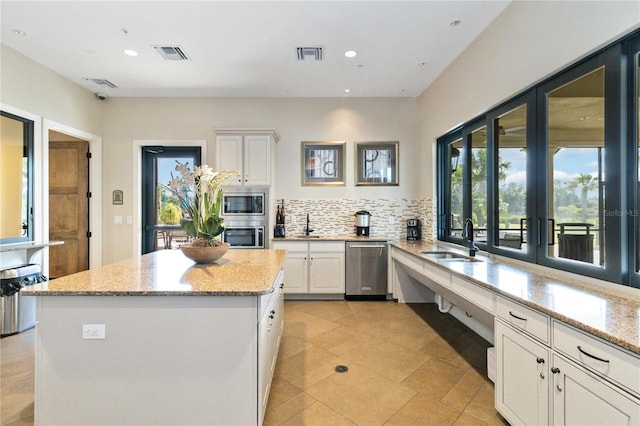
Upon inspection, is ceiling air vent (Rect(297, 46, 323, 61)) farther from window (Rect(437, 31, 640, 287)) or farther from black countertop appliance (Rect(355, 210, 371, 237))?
black countertop appliance (Rect(355, 210, 371, 237))

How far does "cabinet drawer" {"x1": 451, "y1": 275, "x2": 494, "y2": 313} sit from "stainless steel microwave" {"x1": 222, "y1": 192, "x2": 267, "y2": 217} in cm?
287

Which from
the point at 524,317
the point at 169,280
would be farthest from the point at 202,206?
the point at 524,317

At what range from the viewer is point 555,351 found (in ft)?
4.60

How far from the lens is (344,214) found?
476cm

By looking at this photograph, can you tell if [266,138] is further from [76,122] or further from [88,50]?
[76,122]

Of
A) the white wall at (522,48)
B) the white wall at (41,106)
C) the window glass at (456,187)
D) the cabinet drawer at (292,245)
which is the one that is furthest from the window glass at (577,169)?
the white wall at (41,106)

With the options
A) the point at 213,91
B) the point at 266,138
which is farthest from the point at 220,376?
the point at 213,91

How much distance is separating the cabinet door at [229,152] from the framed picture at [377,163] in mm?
1838

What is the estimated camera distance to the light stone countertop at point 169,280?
5.04ft

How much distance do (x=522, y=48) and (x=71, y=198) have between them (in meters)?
6.05

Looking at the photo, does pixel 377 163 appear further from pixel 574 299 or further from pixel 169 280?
pixel 169 280

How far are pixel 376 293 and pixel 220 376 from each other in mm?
3032

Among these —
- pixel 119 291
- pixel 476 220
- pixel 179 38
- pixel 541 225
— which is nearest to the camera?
pixel 119 291

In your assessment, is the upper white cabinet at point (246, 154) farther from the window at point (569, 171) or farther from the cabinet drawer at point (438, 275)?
the window at point (569, 171)
